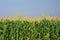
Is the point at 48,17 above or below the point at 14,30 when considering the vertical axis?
above

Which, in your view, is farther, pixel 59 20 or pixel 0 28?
pixel 59 20

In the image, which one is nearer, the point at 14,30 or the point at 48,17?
the point at 14,30

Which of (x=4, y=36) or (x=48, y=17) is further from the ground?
(x=48, y=17)

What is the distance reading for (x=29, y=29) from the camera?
4801 mm

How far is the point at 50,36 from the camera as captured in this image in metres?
4.83

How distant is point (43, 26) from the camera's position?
488 centimetres

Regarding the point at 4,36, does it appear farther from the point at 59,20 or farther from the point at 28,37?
the point at 59,20

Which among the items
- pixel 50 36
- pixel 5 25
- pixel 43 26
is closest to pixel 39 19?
pixel 43 26

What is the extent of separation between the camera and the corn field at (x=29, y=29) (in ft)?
15.6

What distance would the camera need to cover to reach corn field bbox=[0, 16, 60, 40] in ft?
15.6

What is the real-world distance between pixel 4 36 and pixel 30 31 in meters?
0.73

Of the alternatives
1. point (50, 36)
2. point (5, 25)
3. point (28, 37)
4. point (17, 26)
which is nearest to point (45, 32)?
point (50, 36)

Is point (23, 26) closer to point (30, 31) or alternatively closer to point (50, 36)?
point (30, 31)

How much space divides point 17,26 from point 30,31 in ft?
1.28
